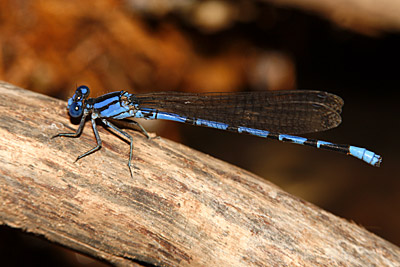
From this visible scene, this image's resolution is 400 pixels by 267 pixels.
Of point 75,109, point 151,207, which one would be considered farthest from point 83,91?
point 151,207

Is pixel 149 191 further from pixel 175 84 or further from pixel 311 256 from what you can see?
pixel 175 84

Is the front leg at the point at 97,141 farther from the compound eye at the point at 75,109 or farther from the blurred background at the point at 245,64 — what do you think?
the blurred background at the point at 245,64

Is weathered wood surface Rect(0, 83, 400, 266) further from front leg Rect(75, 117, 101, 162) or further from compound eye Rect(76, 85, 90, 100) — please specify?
compound eye Rect(76, 85, 90, 100)

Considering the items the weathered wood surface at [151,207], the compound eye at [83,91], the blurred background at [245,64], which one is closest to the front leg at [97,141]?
the weathered wood surface at [151,207]

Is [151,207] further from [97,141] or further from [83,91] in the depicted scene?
[83,91]

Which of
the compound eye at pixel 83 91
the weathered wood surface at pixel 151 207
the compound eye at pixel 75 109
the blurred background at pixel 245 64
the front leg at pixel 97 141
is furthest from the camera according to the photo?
the blurred background at pixel 245 64

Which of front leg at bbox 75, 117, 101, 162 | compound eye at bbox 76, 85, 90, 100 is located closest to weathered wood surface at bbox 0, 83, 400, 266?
front leg at bbox 75, 117, 101, 162

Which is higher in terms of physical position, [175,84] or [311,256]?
[175,84]

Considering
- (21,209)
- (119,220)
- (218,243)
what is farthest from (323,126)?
(21,209)
